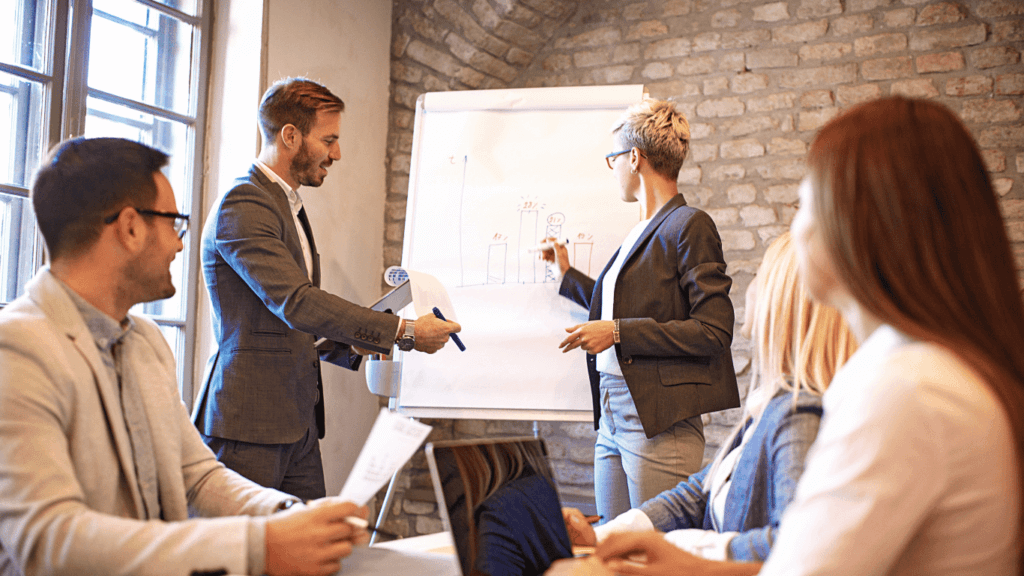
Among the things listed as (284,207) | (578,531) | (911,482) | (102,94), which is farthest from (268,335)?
(911,482)

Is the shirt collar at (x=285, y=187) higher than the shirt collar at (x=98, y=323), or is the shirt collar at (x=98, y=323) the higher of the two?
the shirt collar at (x=285, y=187)

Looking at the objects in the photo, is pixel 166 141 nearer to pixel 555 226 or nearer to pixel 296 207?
pixel 296 207

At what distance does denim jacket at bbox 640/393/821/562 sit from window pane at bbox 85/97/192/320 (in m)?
2.52

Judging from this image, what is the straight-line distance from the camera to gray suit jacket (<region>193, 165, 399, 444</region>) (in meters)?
1.88

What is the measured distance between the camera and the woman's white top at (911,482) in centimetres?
68

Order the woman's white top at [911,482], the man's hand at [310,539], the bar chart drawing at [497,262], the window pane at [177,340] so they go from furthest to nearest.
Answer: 1. the window pane at [177,340]
2. the bar chart drawing at [497,262]
3. the man's hand at [310,539]
4. the woman's white top at [911,482]

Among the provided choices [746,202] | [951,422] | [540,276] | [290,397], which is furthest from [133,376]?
[746,202]

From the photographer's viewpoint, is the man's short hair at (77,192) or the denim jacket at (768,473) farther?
the man's short hair at (77,192)

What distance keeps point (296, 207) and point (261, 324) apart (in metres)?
0.39

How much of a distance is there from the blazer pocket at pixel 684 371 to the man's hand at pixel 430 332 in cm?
61

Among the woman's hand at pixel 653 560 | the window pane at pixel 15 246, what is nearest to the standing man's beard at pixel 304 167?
the window pane at pixel 15 246

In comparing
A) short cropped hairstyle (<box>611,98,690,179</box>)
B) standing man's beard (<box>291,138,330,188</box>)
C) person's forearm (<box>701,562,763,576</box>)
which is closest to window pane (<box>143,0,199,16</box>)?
standing man's beard (<box>291,138,330,188</box>)

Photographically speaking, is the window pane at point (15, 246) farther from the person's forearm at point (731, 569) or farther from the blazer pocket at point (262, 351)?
the person's forearm at point (731, 569)

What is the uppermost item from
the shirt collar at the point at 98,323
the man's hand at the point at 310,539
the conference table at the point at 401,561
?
the shirt collar at the point at 98,323
